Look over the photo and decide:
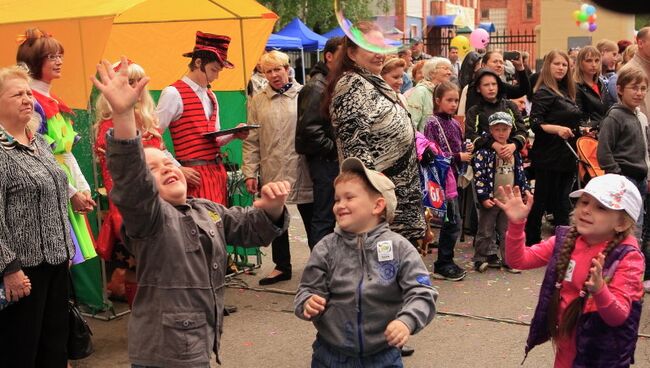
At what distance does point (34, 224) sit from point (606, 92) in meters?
5.94

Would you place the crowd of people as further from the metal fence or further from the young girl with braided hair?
the metal fence

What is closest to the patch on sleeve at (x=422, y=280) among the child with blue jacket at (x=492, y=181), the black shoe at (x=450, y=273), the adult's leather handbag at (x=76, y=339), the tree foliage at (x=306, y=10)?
the adult's leather handbag at (x=76, y=339)

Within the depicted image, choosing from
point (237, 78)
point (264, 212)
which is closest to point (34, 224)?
point (264, 212)

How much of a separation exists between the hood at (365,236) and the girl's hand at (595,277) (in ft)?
2.89

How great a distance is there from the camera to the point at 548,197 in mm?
8227

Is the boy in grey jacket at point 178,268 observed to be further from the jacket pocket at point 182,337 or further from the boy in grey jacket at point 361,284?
the boy in grey jacket at point 361,284

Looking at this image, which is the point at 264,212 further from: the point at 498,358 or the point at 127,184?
the point at 498,358

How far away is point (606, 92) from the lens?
8336mm

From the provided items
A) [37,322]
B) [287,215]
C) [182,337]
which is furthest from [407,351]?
[182,337]

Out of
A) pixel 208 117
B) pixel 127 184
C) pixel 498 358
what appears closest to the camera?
pixel 127 184

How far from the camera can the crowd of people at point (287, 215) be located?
336cm

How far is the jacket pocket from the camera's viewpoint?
3297mm

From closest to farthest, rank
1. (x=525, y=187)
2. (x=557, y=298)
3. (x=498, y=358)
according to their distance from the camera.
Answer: (x=557, y=298) → (x=498, y=358) → (x=525, y=187)

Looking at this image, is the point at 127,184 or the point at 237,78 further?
the point at 237,78
